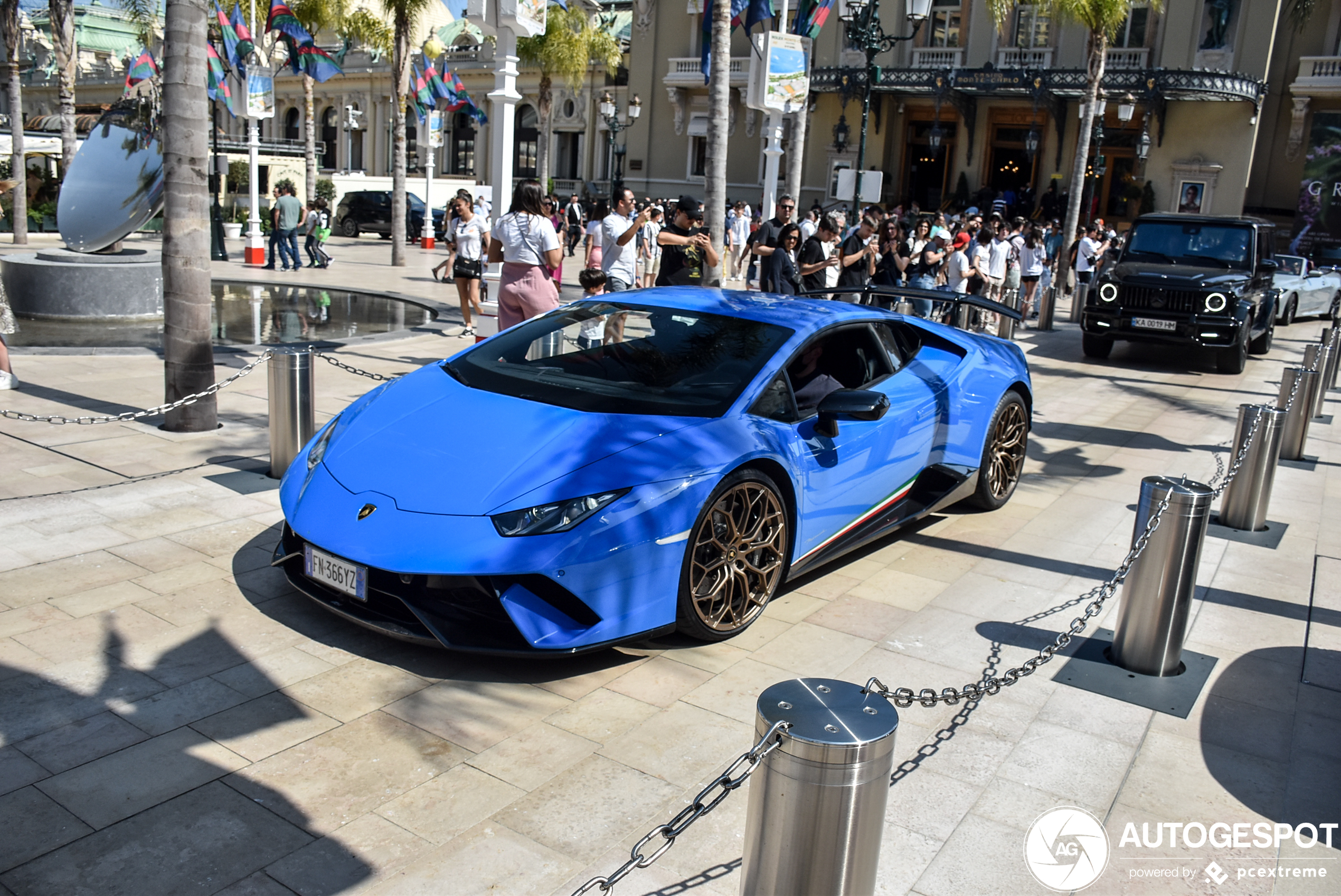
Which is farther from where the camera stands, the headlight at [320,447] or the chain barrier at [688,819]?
the headlight at [320,447]

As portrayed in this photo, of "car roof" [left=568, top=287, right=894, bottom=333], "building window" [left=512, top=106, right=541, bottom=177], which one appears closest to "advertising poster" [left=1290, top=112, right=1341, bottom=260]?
"car roof" [left=568, top=287, right=894, bottom=333]

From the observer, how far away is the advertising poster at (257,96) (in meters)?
23.1

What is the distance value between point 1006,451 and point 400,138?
20.0m

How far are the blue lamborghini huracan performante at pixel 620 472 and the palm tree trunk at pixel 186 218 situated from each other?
3086mm

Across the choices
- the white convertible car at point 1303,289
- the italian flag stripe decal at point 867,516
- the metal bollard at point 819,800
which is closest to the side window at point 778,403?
the italian flag stripe decal at point 867,516

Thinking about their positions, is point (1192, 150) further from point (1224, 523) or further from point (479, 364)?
point (479, 364)

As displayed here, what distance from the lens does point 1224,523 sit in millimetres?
7004

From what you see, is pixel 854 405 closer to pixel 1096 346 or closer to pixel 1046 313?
pixel 1096 346

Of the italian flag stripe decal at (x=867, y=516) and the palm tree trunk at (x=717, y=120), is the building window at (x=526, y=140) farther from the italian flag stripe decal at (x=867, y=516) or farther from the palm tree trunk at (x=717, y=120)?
the italian flag stripe decal at (x=867, y=516)

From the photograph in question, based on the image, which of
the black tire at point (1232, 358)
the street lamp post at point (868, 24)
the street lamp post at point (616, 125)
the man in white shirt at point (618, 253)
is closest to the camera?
the man in white shirt at point (618, 253)

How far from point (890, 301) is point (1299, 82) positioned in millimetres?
30389

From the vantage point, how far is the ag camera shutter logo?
3180 millimetres

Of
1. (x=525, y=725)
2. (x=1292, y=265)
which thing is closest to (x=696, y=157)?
(x=1292, y=265)

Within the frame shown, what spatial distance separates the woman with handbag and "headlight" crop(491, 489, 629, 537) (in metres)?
9.37
